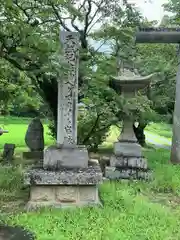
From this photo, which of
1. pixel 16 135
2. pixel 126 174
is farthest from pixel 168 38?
pixel 16 135

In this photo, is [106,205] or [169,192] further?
[169,192]

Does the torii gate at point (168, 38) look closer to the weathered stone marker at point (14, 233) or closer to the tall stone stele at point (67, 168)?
the tall stone stele at point (67, 168)

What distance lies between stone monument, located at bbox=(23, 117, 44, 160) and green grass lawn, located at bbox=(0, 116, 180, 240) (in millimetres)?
2757

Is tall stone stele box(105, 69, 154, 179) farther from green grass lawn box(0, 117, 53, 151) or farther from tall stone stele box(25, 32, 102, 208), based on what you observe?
green grass lawn box(0, 117, 53, 151)

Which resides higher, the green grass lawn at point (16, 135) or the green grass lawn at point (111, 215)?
the green grass lawn at point (111, 215)

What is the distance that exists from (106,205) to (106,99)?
11.3 feet

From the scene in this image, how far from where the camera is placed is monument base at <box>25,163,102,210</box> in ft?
15.8

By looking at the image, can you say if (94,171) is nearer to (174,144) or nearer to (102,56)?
(102,56)

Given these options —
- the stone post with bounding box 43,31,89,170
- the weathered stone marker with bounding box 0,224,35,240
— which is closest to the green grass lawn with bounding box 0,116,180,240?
the weathered stone marker with bounding box 0,224,35,240

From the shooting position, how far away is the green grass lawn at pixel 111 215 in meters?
4.00

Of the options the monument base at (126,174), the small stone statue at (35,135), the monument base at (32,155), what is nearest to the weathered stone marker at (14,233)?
the monument base at (126,174)

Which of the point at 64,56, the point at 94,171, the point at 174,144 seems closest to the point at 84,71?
the point at 64,56

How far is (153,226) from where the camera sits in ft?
14.0

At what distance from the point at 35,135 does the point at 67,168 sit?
422 centimetres
